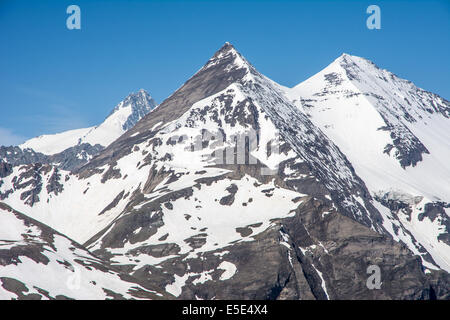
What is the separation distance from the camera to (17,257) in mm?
199250
